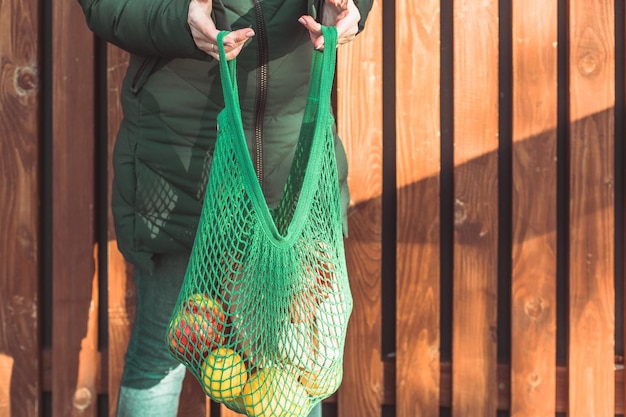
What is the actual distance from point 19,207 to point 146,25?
1.09 m

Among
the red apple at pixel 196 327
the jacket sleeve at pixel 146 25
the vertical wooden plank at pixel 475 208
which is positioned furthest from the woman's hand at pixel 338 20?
the vertical wooden plank at pixel 475 208

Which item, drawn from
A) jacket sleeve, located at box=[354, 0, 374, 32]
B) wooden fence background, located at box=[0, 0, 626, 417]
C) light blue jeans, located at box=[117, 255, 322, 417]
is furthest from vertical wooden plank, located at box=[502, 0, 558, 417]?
light blue jeans, located at box=[117, 255, 322, 417]

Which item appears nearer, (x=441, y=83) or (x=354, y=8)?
(x=354, y=8)

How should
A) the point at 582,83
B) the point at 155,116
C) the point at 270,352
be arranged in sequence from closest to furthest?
the point at 270,352 → the point at 155,116 → the point at 582,83

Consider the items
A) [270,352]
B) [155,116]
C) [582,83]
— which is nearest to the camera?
[270,352]

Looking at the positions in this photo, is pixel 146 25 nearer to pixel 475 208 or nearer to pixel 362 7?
pixel 362 7

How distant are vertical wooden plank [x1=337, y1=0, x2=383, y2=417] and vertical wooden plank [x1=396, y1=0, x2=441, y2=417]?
0.06 metres

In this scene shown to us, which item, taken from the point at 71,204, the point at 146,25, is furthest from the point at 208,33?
the point at 71,204

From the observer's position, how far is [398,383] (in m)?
2.64

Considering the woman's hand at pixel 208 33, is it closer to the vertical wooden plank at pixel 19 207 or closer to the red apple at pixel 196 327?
the red apple at pixel 196 327

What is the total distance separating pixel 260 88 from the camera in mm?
1914

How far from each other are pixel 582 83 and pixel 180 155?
4.06 feet

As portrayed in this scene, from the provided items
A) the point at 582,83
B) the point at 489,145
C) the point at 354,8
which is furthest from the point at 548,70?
the point at 354,8

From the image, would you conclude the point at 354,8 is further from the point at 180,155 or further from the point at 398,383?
the point at 398,383
